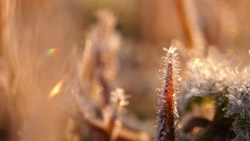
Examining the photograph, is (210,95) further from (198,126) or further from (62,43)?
(62,43)

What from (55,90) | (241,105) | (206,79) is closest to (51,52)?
(55,90)

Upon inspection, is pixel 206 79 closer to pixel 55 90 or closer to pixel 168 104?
pixel 168 104

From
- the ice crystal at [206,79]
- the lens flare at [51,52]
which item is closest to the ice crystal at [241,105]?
the ice crystal at [206,79]

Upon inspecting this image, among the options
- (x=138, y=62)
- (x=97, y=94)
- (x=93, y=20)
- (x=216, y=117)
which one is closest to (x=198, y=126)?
(x=216, y=117)

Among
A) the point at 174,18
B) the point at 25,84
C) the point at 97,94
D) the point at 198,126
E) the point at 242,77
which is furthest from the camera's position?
the point at 174,18

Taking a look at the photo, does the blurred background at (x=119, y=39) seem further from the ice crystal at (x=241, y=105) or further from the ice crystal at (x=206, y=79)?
the ice crystal at (x=241, y=105)

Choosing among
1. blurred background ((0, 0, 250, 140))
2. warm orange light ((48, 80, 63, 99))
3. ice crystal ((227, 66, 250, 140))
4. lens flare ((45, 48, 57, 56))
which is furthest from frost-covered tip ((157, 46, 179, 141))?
lens flare ((45, 48, 57, 56))

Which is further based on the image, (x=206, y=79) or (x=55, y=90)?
(x=55, y=90)

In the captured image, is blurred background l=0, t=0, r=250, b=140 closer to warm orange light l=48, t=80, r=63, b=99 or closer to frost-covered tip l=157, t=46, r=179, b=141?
warm orange light l=48, t=80, r=63, b=99
